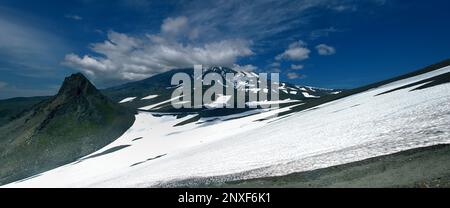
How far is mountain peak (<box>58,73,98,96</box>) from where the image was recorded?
13362cm

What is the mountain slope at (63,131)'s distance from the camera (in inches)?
3396

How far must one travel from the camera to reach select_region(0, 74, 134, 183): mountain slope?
283ft

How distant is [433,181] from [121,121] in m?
130

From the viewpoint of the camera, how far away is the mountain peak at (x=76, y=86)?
13362 cm

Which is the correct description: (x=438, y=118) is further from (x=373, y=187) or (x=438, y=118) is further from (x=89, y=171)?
(x=89, y=171)

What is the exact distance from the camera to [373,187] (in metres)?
16.0

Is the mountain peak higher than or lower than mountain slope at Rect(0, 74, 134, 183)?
higher

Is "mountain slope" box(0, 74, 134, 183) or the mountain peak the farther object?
the mountain peak

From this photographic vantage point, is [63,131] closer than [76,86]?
Yes

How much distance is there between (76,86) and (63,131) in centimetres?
3577

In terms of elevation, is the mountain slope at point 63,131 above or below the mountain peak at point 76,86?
below

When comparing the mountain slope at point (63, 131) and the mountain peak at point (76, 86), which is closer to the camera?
the mountain slope at point (63, 131)

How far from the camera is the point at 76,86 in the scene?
447 ft
